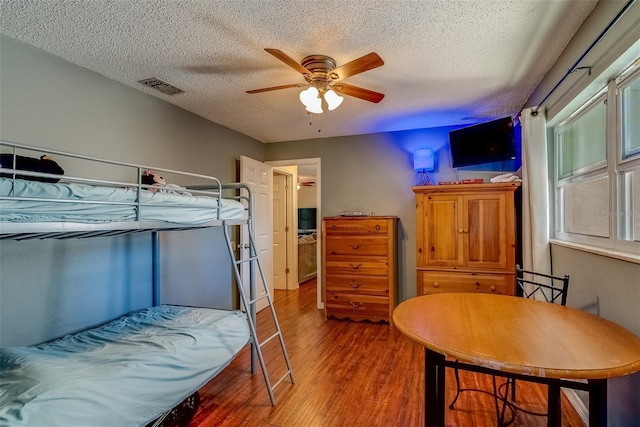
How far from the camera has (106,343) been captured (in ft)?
5.95

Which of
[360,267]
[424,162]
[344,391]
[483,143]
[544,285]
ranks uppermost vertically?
[483,143]

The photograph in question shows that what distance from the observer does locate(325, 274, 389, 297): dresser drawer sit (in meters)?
3.59

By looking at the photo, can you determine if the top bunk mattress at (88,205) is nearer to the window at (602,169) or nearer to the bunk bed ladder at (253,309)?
the bunk bed ladder at (253,309)

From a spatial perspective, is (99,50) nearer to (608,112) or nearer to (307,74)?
(307,74)

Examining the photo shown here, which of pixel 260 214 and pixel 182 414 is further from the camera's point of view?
pixel 260 214

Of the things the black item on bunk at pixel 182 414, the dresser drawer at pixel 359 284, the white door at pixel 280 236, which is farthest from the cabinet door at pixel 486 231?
the white door at pixel 280 236

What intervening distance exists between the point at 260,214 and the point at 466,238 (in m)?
2.55

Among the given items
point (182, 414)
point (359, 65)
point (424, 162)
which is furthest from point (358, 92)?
point (182, 414)

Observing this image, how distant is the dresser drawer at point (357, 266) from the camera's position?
360 cm

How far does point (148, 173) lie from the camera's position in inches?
96.8

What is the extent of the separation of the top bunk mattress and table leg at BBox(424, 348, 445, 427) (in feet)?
5.03

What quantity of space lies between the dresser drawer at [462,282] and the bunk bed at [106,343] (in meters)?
1.99

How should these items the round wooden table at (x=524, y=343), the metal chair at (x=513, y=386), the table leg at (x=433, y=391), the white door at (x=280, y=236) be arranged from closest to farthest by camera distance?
the round wooden table at (x=524, y=343)
the table leg at (x=433, y=391)
the metal chair at (x=513, y=386)
the white door at (x=280, y=236)

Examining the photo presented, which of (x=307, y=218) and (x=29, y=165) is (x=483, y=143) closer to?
(x=29, y=165)
